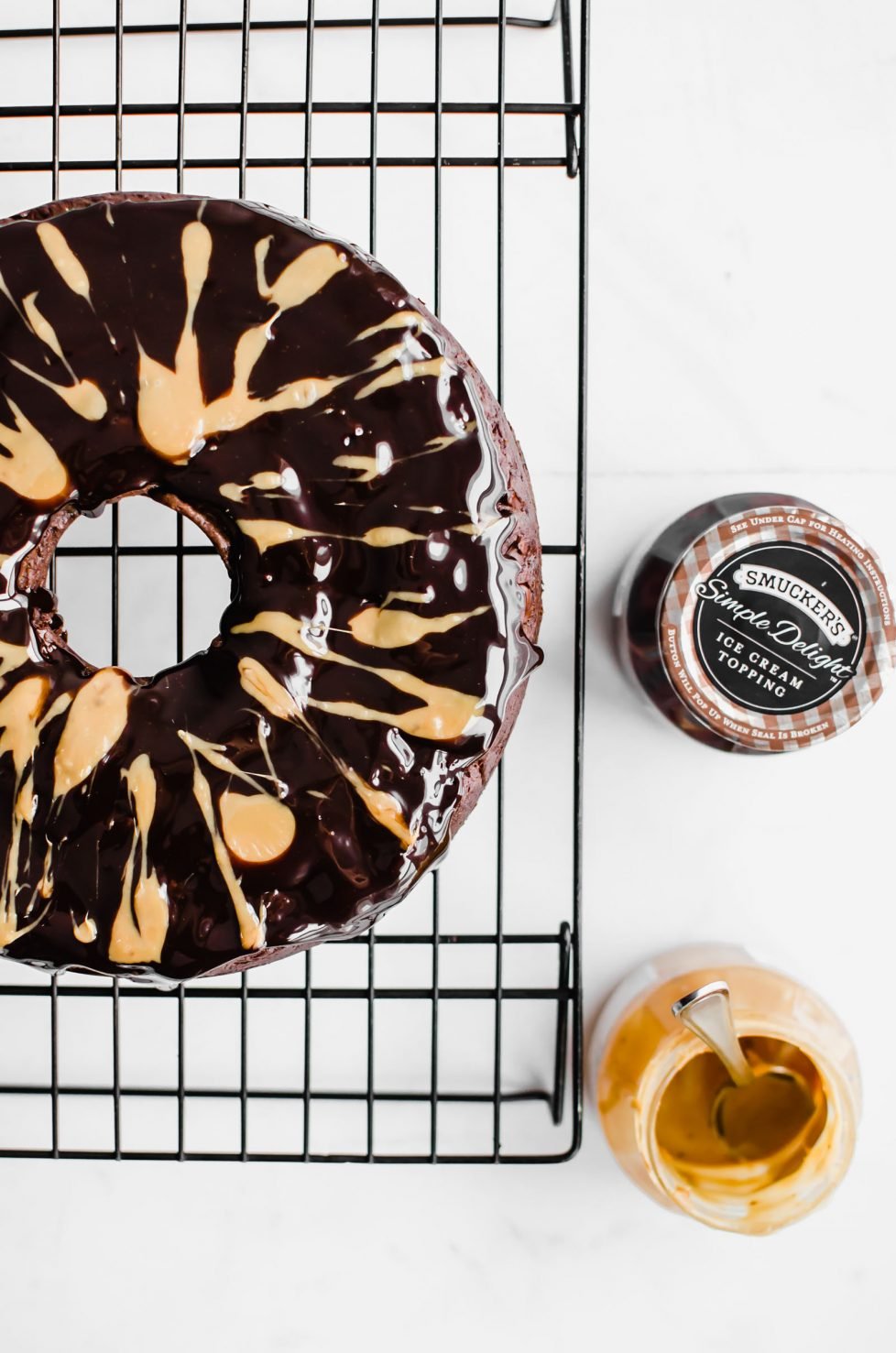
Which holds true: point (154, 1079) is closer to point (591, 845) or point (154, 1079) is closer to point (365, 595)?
point (591, 845)

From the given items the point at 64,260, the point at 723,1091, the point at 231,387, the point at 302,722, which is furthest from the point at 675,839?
the point at 64,260

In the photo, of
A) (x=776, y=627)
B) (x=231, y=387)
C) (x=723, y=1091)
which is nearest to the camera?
(x=231, y=387)

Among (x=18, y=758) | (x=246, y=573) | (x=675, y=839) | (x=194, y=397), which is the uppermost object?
(x=194, y=397)

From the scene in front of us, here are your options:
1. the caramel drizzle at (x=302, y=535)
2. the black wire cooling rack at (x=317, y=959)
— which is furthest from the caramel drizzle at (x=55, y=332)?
the black wire cooling rack at (x=317, y=959)

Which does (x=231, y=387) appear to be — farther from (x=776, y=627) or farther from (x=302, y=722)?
(x=776, y=627)

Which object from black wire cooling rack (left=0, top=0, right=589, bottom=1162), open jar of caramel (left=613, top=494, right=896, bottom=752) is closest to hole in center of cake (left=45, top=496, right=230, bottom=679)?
black wire cooling rack (left=0, top=0, right=589, bottom=1162)

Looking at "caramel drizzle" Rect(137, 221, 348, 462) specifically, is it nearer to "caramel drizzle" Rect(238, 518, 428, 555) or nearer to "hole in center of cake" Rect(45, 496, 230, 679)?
"caramel drizzle" Rect(238, 518, 428, 555)

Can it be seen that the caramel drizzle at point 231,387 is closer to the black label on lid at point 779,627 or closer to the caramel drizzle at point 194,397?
the caramel drizzle at point 194,397
